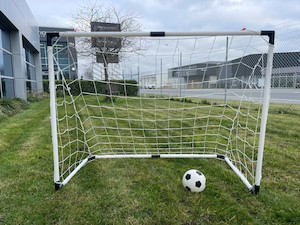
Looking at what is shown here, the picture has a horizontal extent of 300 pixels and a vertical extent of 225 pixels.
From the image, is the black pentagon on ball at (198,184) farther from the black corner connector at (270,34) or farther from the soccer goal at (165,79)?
the black corner connector at (270,34)

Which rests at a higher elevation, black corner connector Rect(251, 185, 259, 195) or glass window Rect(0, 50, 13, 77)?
glass window Rect(0, 50, 13, 77)

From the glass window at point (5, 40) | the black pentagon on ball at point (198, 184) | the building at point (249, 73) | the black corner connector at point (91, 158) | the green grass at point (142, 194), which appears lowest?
the green grass at point (142, 194)

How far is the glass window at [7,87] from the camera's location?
30.5 feet

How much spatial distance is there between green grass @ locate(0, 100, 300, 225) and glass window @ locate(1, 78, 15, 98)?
6772mm

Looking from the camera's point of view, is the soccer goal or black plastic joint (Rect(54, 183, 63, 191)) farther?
black plastic joint (Rect(54, 183, 63, 191))

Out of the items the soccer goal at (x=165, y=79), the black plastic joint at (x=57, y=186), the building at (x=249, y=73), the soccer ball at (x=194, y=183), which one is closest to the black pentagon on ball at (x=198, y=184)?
the soccer ball at (x=194, y=183)

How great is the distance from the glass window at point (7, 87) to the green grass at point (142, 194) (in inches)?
267

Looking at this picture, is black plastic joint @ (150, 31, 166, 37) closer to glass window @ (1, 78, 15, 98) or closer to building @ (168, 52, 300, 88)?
building @ (168, 52, 300, 88)

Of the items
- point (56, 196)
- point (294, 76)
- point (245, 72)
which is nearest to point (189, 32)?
point (56, 196)

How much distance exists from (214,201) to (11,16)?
10.7 meters

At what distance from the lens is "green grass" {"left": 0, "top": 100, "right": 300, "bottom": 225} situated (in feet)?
6.73

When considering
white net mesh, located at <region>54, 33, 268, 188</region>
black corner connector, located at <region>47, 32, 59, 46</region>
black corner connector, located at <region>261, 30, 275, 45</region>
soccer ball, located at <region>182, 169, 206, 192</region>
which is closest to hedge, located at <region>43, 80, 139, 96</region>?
white net mesh, located at <region>54, 33, 268, 188</region>

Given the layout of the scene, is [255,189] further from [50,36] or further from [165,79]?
[165,79]

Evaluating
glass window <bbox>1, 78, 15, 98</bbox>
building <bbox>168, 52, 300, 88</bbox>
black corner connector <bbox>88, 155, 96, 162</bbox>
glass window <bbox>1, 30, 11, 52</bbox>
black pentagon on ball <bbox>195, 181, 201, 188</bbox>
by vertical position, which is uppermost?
glass window <bbox>1, 30, 11, 52</bbox>
